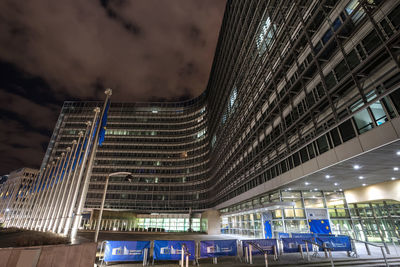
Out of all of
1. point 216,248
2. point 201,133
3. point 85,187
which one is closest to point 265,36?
point 216,248

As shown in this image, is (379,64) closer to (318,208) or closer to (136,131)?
(318,208)

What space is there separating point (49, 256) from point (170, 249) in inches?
266

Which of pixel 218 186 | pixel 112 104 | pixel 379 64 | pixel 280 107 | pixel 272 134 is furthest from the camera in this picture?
Answer: pixel 112 104

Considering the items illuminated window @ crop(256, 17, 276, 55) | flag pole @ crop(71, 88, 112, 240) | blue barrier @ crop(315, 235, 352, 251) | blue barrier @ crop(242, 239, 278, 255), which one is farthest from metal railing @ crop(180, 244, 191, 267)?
illuminated window @ crop(256, 17, 276, 55)

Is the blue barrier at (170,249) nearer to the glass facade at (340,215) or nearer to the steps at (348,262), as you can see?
the steps at (348,262)

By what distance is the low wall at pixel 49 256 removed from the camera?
8.27 meters

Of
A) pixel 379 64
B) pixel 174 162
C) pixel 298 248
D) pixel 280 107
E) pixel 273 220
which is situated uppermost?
pixel 174 162

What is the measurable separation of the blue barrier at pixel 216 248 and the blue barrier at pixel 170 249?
731mm

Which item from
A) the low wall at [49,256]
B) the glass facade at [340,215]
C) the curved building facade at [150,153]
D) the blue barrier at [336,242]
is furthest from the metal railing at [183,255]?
the curved building facade at [150,153]

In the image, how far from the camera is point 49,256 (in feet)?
29.2

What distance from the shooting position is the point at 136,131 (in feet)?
284

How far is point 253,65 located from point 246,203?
→ 71.6 feet

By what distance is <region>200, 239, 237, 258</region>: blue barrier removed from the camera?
13367 millimetres

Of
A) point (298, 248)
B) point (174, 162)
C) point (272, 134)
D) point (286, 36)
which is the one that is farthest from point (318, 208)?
point (174, 162)
